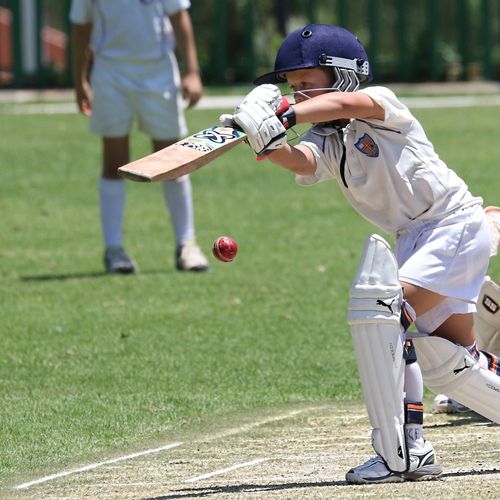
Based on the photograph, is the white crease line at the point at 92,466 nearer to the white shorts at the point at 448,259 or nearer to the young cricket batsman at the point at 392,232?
the young cricket batsman at the point at 392,232

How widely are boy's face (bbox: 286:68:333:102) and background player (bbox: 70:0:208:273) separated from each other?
194 inches

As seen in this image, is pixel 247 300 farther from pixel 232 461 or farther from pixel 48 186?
pixel 48 186

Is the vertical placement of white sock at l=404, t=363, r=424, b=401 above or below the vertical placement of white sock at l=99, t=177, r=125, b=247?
above

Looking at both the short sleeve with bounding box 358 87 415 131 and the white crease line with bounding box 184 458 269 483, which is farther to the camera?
the white crease line with bounding box 184 458 269 483

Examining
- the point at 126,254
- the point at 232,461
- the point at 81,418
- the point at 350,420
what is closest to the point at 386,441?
the point at 232,461

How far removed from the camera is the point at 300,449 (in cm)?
561

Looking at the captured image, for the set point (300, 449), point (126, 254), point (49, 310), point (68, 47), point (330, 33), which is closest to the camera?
point (330, 33)

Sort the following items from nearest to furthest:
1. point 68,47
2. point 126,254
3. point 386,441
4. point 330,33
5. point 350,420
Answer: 1. point 386,441
2. point 330,33
3. point 350,420
4. point 126,254
5. point 68,47

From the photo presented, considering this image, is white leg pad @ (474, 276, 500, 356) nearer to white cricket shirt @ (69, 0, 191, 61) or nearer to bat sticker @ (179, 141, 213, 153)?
bat sticker @ (179, 141, 213, 153)

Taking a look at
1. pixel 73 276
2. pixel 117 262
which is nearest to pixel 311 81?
pixel 117 262

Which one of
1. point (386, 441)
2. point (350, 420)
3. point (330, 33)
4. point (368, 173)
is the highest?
point (330, 33)

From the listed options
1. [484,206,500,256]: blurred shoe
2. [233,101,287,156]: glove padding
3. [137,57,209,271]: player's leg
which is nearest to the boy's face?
[233,101,287,156]: glove padding

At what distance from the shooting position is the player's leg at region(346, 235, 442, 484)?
4750mm

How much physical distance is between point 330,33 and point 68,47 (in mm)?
22834
